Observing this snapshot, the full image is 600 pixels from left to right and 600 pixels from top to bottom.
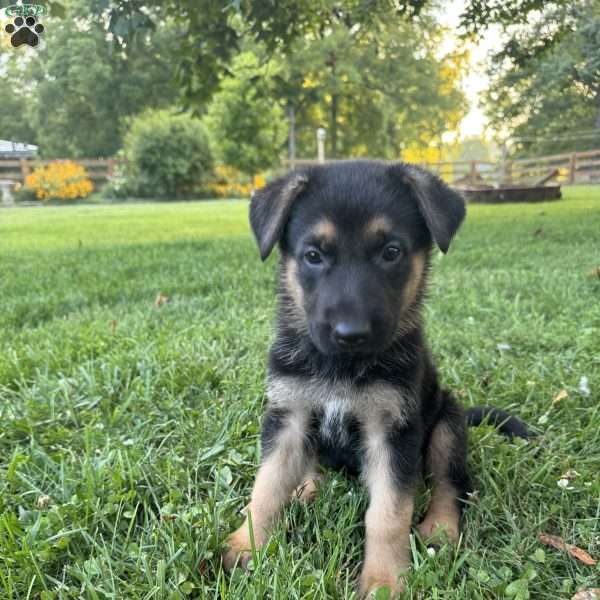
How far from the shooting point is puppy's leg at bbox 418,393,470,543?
7.32ft

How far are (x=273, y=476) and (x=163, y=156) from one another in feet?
98.6

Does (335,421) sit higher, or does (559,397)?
(335,421)

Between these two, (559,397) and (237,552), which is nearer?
(237,552)

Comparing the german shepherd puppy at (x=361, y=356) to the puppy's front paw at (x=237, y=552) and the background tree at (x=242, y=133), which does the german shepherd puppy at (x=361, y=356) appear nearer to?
the puppy's front paw at (x=237, y=552)

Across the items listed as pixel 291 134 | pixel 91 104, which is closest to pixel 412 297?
pixel 91 104

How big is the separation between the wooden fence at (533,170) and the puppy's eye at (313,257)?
240 inches

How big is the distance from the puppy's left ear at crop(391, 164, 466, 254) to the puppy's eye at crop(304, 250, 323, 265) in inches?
18.4

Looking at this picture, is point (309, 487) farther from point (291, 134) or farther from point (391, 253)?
point (291, 134)

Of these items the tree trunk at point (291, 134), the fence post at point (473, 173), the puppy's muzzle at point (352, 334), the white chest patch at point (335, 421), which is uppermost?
the tree trunk at point (291, 134)

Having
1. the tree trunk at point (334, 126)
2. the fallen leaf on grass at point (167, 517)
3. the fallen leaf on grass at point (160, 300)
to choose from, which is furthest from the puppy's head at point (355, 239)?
the tree trunk at point (334, 126)

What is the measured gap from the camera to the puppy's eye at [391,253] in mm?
2348

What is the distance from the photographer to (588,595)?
180cm

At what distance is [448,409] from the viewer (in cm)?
259

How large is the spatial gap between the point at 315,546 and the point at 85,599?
0.78 meters
